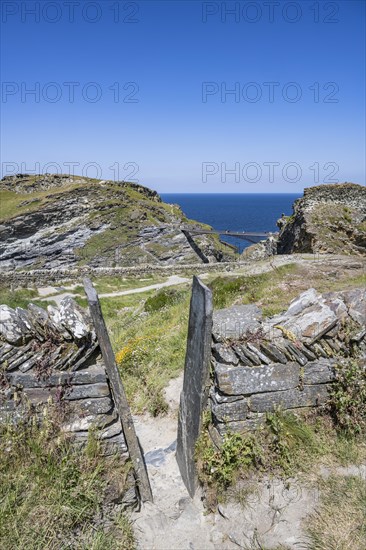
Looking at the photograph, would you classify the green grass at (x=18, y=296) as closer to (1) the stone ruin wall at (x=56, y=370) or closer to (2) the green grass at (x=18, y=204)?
(1) the stone ruin wall at (x=56, y=370)

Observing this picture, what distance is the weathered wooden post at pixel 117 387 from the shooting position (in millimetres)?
4402

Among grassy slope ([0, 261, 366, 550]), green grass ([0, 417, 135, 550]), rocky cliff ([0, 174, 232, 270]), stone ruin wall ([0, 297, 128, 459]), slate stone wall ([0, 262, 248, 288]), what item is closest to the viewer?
green grass ([0, 417, 135, 550])

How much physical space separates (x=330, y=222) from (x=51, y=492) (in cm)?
2466

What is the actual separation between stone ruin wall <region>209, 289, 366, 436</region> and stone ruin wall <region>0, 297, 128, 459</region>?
1.65 metres

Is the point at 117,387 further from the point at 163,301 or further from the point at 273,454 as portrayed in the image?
the point at 163,301

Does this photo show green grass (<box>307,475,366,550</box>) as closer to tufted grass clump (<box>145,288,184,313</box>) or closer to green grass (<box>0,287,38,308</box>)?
tufted grass clump (<box>145,288,184,313</box>)

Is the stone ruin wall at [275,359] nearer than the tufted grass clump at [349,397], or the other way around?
the stone ruin wall at [275,359]

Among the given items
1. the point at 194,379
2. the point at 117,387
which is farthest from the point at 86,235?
the point at 117,387

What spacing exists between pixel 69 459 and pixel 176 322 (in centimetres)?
783

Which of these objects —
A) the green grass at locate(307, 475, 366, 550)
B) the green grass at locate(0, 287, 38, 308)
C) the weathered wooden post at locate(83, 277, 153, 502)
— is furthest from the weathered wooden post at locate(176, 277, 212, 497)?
the green grass at locate(0, 287, 38, 308)

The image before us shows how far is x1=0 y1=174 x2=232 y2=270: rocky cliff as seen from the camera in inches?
1702

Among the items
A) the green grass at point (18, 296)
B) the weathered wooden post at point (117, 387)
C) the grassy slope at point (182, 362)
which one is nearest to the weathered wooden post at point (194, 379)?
the grassy slope at point (182, 362)

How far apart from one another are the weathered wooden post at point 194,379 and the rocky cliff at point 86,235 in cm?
3762

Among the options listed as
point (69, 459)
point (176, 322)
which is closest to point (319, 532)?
point (69, 459)
